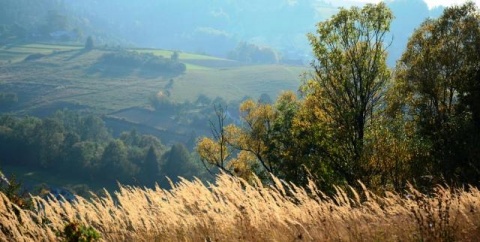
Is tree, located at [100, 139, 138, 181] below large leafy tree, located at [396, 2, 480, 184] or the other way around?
below

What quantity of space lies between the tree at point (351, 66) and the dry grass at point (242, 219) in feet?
62.3

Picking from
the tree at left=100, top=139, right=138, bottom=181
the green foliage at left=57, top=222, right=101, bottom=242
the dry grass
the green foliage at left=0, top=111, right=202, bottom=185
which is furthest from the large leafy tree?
the tree at left=100, top=139, right=138, bottom=181

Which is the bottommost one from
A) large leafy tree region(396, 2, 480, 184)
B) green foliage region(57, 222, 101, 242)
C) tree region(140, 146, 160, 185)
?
tree region(140, 146, 160, 185)

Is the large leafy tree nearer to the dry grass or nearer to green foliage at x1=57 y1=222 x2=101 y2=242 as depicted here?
the dry grass

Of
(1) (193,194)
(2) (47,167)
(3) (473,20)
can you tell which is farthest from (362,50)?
(2) (47,167)

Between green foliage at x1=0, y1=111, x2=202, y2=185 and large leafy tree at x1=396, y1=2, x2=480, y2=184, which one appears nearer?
large leafy tree at x1=396, y1=2, x2=480, y2=184

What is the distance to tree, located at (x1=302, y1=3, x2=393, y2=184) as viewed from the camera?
27.5m

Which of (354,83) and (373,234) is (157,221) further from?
(354,83)

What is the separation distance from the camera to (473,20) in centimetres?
3036

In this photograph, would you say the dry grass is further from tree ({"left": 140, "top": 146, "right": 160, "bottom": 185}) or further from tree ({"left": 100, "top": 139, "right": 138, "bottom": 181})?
tree ({"left": 140, "top": 146, "right": 160, "bottom": 185})

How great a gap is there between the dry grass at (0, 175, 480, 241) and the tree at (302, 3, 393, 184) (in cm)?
1898

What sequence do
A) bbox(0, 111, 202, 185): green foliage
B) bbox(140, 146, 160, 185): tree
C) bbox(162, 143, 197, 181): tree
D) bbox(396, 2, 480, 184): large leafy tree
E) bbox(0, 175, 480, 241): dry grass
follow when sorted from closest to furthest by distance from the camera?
bbox(0, 175, 480, 241): dry grass < bbox(396, 2, 480, 184): large leafy tree < bbox(0, 111, 202, 185): green foliage < bbox(140, 146, 160, 185): tree < bbox(162, 143, 197, 181): tree

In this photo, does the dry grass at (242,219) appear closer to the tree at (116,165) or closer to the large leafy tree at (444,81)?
the large leafy tree at (444,81)

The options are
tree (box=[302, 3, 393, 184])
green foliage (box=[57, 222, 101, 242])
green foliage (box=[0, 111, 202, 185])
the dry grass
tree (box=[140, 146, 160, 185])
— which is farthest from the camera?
tree (box=[140, 146, 160, 185])
